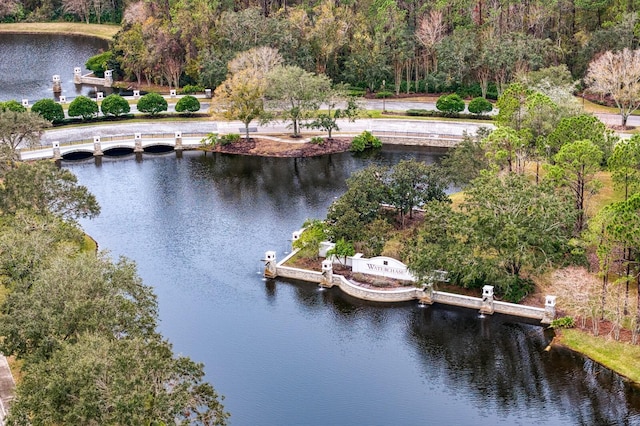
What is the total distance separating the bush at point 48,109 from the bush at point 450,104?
48.7 m

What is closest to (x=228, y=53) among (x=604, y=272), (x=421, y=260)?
(x=421, y=260)

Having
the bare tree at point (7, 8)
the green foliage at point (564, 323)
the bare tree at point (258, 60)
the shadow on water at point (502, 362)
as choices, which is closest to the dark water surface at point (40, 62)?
the bare tree at point (7, 8)

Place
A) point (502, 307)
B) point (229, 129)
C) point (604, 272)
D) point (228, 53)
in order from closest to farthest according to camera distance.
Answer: point (604, 272) < point (502, 307) < point (229, 129) < point (228, 53)

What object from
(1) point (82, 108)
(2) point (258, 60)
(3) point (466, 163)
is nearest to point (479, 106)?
(2) point (258, 60)

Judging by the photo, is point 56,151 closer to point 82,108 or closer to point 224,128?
point 82,108

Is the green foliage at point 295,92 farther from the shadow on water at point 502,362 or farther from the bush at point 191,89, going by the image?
the shadow on water at point 502,362

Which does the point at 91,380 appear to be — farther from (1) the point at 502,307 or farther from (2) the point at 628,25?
(2) the point at 628,25

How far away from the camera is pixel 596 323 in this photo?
73688mm

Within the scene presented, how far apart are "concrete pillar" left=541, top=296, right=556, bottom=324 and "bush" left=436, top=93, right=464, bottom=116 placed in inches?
2126

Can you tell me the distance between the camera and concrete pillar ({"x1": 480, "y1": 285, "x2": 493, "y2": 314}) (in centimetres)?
7775

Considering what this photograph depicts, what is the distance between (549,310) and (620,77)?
50.3m

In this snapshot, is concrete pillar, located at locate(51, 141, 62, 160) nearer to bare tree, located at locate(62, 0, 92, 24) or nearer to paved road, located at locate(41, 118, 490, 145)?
paved road, located at locate(41, 118, 490, 145)

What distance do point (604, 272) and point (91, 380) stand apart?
39.1 m

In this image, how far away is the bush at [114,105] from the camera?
419 feet
